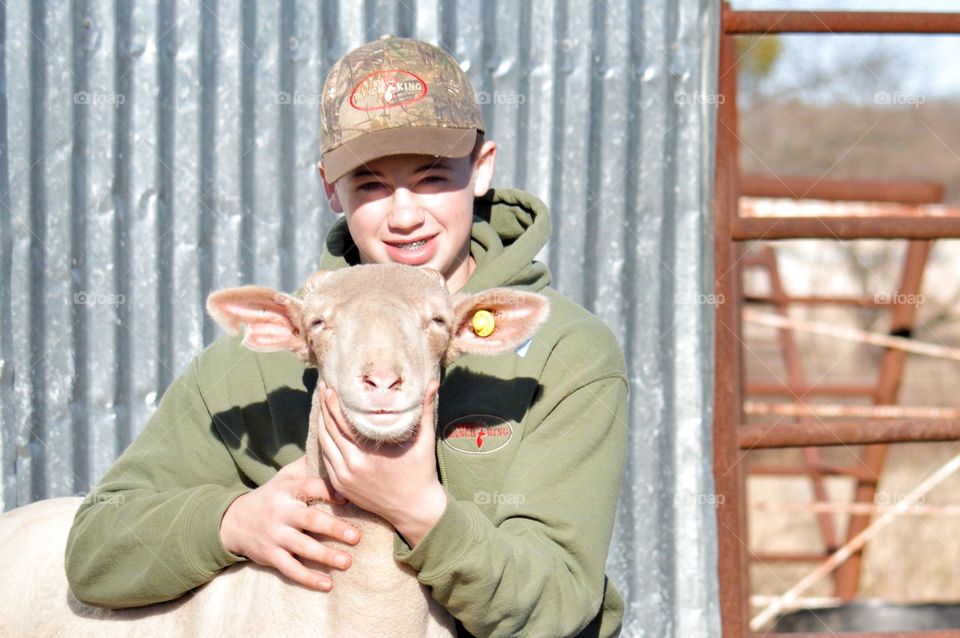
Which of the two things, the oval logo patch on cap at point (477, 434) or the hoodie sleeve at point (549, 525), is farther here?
the oval logo patch on cap at point (477, 434)

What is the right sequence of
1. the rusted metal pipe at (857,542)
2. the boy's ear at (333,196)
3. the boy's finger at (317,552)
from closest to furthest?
the boy's finger at (317,552)
the boy's ear at (333,196)
the rusted metal pipe at (857,542)

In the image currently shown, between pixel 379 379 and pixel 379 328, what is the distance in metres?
0.14

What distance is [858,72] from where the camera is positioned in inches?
901

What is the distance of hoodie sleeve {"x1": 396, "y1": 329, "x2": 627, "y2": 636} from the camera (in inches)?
81.7

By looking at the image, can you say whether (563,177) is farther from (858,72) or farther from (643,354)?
(858,72)

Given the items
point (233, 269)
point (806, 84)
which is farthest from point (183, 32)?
point (806, 84)

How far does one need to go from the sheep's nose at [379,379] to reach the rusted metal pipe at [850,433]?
7.74 ft

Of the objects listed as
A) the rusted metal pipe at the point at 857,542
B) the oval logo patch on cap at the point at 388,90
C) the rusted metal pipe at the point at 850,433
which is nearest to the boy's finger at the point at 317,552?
the oval logo patch on cap at the point at 388,90

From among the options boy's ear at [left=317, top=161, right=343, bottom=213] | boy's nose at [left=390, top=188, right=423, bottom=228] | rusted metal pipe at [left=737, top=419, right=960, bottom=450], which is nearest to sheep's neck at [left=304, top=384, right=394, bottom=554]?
boy's nose at [left=390, top=188, right=423, bottom=228]

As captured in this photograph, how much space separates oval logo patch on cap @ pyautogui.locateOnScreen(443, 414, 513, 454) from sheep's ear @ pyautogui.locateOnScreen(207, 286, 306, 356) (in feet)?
1.26

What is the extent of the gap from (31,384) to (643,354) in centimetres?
219

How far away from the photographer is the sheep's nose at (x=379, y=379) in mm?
2012

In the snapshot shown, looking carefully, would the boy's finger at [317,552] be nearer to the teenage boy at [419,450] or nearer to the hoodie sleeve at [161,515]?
the teenage boy at [419,450]

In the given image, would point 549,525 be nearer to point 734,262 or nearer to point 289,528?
point 289,528
